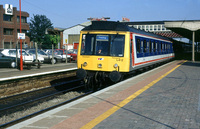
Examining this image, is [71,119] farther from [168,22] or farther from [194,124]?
[168,22]

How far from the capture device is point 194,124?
5387 mm

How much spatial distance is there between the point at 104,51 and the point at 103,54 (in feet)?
0.50

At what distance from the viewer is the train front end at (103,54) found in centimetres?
1155

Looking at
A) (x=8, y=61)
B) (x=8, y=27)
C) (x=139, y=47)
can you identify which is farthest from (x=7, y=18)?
(x=139, y=47)

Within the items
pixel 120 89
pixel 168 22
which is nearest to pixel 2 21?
pixel 168 22

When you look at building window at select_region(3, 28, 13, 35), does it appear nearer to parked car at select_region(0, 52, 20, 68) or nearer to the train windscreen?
parked car at select_region(0, 52, 20, 68)

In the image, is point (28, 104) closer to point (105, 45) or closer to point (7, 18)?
point (105, 45)

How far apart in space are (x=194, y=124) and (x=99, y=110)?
2.42 m

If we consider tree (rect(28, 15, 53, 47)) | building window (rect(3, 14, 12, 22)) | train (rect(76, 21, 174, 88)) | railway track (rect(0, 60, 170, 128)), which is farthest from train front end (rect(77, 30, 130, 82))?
tree (rect(28, 15, 53, 47))

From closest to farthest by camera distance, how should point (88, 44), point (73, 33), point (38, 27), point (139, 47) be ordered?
point (88, 44) → point (139, 47) → point (73, 33) → point (38, 27)

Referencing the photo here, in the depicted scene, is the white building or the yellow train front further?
the white building

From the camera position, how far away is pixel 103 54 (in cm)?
1175

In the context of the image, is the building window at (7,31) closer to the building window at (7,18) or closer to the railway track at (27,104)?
the building window at (7,18)

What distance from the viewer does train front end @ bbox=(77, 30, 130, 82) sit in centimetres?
1155
